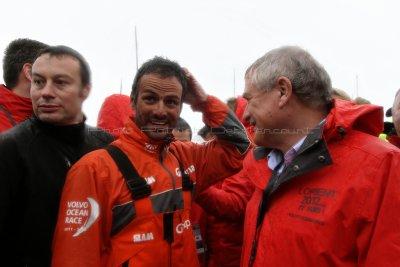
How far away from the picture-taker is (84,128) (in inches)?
103

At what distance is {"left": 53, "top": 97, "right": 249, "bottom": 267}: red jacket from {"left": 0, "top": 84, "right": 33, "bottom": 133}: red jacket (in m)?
1.10

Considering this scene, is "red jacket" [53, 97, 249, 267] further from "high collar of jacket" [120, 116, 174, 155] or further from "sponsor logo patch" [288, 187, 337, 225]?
"sponsor logo patch" [288, 187, 337, 225]

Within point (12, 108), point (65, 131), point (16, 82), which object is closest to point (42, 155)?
point (65, 131)

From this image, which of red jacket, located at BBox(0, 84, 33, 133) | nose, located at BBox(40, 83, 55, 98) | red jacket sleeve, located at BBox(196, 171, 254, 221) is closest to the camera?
nose, located at BBox(40, 83, 55, 98)

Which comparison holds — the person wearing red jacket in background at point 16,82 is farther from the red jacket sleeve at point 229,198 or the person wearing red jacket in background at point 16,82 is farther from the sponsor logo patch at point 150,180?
the red jacket sleeve at point 229,198

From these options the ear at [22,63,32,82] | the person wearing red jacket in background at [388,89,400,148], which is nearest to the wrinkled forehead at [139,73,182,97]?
the ear at [22,63,32,82]

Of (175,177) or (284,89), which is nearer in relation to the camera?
(284,89)

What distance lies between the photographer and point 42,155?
228cm

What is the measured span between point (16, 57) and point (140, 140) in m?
1.65

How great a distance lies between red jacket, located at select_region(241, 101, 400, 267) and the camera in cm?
175

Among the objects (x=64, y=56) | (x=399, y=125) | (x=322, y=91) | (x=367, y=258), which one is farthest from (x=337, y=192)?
(x=399, y=125)

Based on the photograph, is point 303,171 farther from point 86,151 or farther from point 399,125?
point 399,125

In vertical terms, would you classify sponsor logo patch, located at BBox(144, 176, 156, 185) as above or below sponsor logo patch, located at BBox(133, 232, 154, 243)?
above

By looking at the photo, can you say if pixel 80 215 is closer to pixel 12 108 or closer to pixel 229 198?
pixel 229 198
